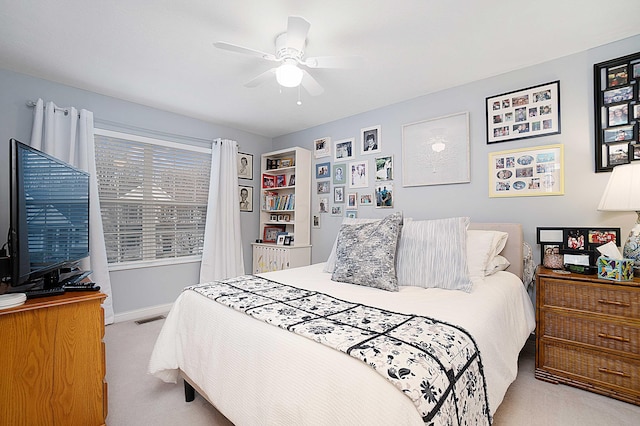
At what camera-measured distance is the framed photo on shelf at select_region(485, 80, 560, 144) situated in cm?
230

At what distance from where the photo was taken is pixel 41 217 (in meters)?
1.52

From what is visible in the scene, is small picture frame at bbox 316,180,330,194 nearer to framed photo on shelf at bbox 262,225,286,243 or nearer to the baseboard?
framed photo on shelf at bbox 262,225,286,243

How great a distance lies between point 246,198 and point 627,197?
3.88 meters

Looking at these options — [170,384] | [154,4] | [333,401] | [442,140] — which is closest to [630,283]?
[442,140]

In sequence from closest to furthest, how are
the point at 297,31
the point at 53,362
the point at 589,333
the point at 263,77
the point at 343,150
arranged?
1. the point at 53,362
2. the point at 297,31
3. the point at 589,333
4. the point at 263,77
5. the point at 343,150

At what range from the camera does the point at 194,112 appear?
11.5 ft

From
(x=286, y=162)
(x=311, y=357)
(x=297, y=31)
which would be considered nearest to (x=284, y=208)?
(x=286, y=162)

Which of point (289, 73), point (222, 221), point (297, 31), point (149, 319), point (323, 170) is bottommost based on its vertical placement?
point (149, 319)

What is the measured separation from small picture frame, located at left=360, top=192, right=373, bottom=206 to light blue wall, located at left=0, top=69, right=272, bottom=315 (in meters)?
1.75

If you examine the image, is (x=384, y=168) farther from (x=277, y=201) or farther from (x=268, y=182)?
(x=268, y=182)

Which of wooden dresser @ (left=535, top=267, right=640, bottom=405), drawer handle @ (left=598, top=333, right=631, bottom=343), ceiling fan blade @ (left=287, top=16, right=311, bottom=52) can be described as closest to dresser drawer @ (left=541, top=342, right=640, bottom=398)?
wooden dresser @ (left=535, top=267, right=640, bottom=405)

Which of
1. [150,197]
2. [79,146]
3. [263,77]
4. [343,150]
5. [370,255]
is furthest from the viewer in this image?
[343,150]

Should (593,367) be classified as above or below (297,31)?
below

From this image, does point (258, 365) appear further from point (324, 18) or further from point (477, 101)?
point (477, 101)
